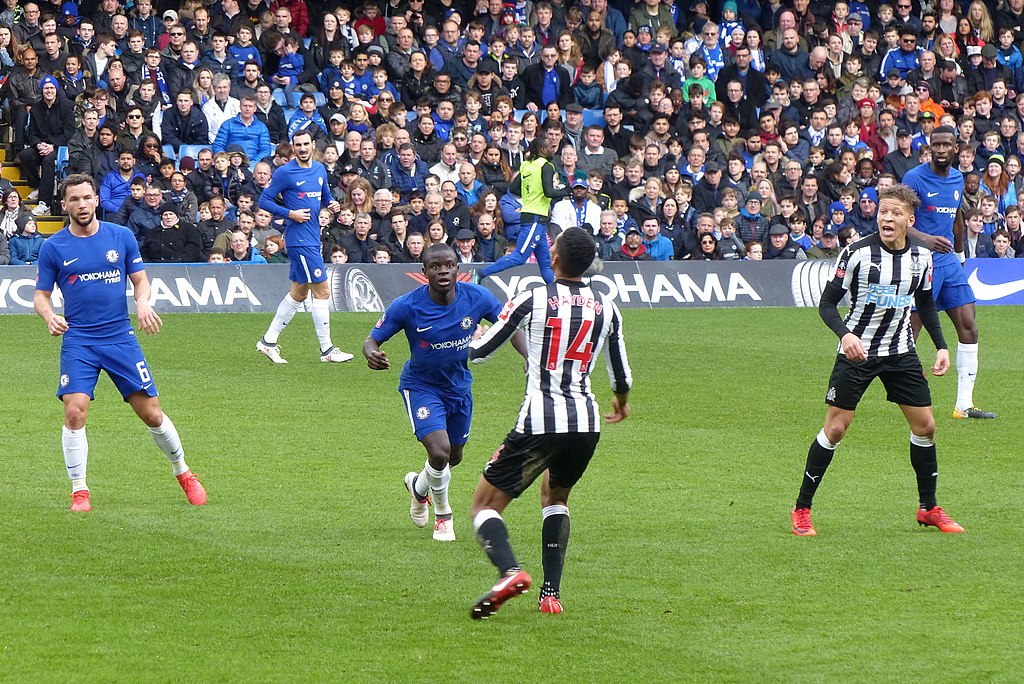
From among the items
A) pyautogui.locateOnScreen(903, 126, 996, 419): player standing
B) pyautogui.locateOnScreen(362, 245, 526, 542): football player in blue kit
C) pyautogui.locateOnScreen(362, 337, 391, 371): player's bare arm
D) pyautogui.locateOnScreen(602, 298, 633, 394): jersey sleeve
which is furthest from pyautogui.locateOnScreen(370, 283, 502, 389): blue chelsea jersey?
pyautogui.locateOnScreen(903, 126, 996, 419): player standing

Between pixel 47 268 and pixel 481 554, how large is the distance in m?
3.22

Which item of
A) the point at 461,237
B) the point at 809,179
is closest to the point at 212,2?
the point at 461,237

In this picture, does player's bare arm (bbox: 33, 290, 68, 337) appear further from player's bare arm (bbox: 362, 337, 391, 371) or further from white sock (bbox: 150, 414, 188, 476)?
player's bare arm (bbox: 362, 337, 391, 371)

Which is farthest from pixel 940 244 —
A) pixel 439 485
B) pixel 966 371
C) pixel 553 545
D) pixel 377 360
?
pixel 553 545

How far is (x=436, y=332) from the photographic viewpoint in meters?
7.93

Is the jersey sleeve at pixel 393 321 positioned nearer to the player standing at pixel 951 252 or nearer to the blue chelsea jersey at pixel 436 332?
the blue chelsea jersey at pixel 436 332

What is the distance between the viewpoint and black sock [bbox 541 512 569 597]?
655 centimetres

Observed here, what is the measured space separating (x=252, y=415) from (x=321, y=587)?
5.11 meters

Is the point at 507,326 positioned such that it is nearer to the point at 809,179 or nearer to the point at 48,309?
the point at 48,309

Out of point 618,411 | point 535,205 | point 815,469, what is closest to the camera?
point 618,411

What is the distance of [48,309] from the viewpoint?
8.48 metres

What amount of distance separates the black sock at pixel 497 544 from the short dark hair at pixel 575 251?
3.94 feet

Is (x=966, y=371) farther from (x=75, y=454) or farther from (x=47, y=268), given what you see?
(x=47, y=268)

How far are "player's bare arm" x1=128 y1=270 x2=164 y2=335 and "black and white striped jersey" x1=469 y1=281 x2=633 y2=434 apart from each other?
2844 mm
